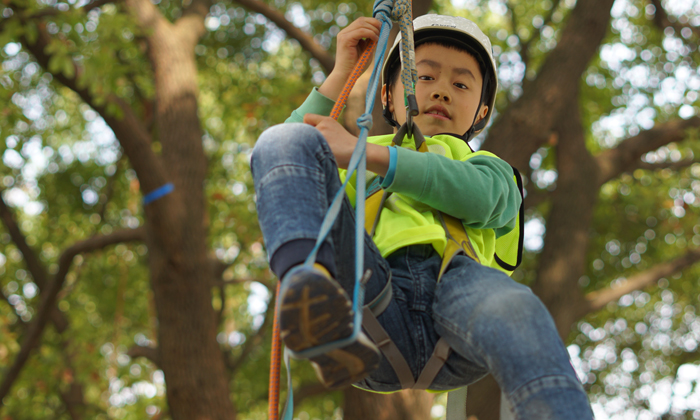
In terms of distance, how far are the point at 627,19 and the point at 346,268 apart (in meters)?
8.75

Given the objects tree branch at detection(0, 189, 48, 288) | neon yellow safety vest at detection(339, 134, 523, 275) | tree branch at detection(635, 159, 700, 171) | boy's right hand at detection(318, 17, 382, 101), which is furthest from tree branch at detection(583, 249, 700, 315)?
tree branch at detection(0, 189, 48, 288)

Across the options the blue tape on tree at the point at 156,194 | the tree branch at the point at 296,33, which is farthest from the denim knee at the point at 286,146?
the tree branch at the point at 296,33

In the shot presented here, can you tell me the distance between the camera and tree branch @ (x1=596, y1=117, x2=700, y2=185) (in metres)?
6.31

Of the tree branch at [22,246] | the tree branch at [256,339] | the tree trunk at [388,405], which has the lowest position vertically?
the tree branch at [256,339]

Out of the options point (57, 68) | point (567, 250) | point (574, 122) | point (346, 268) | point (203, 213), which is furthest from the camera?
point (574, 122)

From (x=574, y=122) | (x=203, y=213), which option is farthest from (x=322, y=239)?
(x=574, y=122)

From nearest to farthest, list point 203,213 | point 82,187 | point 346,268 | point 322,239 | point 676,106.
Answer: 1. point 322,239
2. point 346,268
3. point 203,213
4. point 676,106
5. point 82,187

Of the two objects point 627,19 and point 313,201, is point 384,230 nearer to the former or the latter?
point 313,201

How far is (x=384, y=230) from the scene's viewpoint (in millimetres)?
1749

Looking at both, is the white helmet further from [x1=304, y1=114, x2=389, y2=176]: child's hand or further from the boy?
[x1=304, y1=114, x2=389, y2=176]: child's hand

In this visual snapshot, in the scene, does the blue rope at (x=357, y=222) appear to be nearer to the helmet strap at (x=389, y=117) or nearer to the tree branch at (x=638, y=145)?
the helmet strap at (x=389, y=117)

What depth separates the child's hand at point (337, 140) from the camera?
1553 millimetres

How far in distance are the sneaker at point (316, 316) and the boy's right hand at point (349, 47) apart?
0.89 metres

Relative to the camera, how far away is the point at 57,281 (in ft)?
18.7
